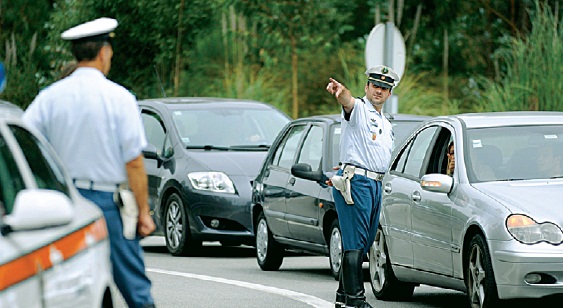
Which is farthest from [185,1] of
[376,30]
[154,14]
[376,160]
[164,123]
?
[376,160]

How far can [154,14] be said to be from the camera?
29344mm

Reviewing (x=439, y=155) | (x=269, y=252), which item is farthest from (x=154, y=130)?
(x=439, y=155)

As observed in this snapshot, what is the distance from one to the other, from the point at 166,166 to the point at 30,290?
12656 millimetres

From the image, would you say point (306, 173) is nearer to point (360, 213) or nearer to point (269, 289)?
point (269, 289)

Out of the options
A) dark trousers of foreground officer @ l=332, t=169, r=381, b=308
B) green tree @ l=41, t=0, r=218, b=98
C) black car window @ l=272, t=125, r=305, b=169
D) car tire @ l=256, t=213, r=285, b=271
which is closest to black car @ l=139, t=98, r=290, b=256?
black car window @ l=272, t=125, r=305, b=169

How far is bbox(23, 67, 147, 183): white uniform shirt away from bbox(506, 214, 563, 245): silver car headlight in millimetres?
3494

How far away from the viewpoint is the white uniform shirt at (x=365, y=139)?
35.0 feet

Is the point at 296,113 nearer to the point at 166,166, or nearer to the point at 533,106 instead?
the point at 533,106

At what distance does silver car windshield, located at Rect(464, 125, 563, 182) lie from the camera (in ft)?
36.4

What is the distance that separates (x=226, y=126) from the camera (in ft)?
61.9

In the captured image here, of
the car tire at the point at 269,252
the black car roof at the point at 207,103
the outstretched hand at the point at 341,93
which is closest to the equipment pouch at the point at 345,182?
the outstretched hand at the point at 341,93

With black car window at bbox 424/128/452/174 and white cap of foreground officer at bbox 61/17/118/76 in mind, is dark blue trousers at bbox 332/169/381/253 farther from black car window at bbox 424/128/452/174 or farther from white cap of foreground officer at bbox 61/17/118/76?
white cap of foreground officer at bbox 61/17/118/76

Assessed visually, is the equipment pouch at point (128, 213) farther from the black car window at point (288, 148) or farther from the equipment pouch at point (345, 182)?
the black car window at point (288, 148)

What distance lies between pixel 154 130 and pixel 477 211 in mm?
8994
